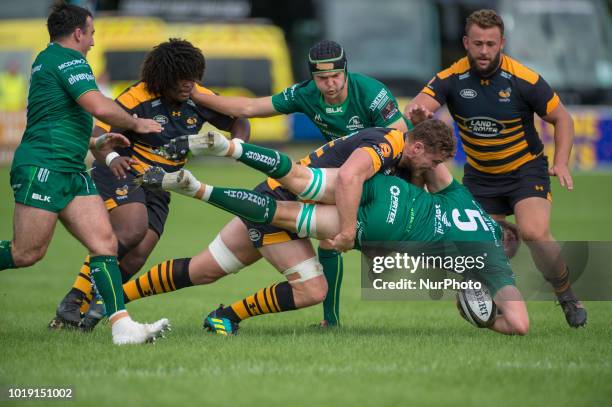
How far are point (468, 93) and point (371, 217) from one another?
1.76 metres

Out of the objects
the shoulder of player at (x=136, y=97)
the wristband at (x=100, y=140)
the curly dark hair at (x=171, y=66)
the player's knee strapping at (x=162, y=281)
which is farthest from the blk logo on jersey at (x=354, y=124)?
the wristband at (x=100, y=140)

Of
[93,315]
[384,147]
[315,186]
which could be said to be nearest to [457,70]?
[384,147]

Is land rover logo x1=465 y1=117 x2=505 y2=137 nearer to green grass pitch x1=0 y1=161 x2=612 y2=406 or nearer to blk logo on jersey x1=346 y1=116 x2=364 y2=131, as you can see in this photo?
blk logo on jersey x1=346 y1=116 x2=364 y2=131

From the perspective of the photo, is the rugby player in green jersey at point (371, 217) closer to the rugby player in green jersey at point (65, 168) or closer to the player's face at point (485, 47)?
the rugby player in green jersey at point (65, 168)

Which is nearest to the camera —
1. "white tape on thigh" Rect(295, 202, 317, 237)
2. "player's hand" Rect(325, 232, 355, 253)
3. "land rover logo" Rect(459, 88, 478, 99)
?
"player's hand" Rect(325, 232, 355, 253)

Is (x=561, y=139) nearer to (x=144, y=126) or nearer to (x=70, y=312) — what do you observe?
(x=144, y=126)

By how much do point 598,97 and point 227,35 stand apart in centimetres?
1077

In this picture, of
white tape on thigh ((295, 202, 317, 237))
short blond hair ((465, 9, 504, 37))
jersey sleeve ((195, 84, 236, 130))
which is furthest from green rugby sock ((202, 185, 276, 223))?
short blond hair ((465, 9, 504, 37))

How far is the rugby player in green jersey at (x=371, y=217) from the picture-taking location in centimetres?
731

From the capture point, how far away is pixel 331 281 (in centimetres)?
838

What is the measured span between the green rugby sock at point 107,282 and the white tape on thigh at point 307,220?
1331 millimetres

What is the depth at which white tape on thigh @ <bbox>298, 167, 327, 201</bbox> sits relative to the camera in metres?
7.45

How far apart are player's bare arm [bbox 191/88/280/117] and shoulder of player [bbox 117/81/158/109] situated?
1.19 feet

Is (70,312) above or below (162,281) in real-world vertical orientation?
below
